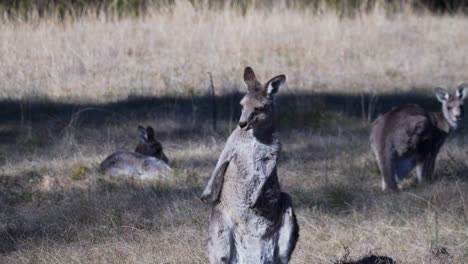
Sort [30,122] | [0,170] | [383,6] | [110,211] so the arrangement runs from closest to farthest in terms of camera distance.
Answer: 1. [110,211]
2. [0,170]
3. [30,122]
4. [383,6]

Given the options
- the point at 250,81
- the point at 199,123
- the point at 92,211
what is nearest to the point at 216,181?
the point at 250,81

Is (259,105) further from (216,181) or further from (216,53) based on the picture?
(216,53)

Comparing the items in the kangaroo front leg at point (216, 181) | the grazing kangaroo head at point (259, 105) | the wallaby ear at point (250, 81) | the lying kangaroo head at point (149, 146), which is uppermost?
the wallaby ear at point (250, 81)

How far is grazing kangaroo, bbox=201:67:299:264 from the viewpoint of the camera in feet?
14.5

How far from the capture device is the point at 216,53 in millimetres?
13711

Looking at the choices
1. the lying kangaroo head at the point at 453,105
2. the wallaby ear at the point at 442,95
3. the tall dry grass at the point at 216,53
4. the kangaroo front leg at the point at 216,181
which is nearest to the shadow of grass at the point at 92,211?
the kangaroo front leg at the point at 216,181

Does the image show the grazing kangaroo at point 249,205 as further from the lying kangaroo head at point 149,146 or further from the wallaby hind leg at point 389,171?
the lying kangaroo head at point 149,146

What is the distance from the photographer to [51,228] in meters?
6.46

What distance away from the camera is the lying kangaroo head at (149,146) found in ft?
28.7

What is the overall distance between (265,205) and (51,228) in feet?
8.21

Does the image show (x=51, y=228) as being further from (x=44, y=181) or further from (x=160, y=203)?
(x=44, y=181)

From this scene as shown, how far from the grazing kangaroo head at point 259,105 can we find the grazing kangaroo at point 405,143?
12.7 ft

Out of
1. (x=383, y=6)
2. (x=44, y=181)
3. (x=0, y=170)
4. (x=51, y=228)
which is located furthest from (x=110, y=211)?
(x=383, y=6)

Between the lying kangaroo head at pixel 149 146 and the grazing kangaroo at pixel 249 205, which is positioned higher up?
the grazing kangaroo at pixel 249 205
